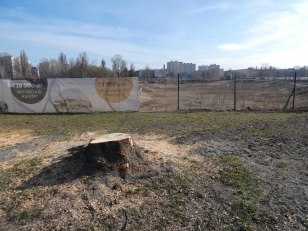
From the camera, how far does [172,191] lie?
11.4 ft

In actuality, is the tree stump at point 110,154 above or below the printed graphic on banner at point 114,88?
below

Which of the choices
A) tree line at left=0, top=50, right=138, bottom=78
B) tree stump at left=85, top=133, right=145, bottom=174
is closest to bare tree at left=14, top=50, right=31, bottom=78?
tree line at left=0, top=50, right=138, bottom=78

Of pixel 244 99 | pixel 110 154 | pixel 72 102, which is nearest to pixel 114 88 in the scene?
pixel 72 102

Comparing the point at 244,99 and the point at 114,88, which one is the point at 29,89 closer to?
the point at 114,88

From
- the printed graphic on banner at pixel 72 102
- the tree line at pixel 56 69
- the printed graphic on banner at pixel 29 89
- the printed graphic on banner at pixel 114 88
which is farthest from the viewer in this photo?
the tree line at pixel 56 69

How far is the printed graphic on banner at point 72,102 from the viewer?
40.0 feet

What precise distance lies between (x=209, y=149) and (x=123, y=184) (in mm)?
2594

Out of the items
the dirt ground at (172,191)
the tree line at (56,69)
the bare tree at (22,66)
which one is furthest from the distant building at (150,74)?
the dirt ground at (172,191)

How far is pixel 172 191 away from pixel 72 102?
1026 centimetres

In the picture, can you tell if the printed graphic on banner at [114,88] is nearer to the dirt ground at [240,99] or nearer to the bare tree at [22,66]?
the dirt ground at [240,99]

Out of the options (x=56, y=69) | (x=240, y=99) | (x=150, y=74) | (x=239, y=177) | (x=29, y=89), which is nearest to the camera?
(x=239, y=177)

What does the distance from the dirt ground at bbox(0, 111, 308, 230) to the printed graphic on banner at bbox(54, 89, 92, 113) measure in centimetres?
672

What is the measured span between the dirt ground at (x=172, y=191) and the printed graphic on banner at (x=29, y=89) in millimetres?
7553

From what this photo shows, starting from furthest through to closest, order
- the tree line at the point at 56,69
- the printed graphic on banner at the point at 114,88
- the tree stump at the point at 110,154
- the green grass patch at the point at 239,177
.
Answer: the tree line at the point at 56,69, the printed graphic on banner at the point at 114,88, the tree stump at the point at 110,154, the green grass patch at the point at 239,177
